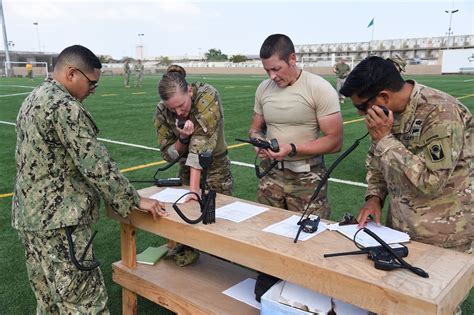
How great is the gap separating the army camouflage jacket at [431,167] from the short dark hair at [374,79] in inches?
4.9

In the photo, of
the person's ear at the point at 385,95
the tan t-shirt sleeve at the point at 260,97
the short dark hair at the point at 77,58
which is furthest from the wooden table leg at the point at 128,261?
the person's ear at the point at 385,95

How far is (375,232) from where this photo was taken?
2.28 m

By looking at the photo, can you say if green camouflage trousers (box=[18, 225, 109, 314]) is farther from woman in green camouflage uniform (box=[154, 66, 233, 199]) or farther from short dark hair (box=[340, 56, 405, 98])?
short dark hair (box=[340, 56, 405, 98])

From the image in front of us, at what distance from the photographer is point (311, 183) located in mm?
3104

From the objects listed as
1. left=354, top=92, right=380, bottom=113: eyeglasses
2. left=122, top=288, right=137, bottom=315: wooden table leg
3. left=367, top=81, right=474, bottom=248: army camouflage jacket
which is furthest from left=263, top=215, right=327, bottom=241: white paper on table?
left=122, top=288, right=137, bottom=315: wooden table leg

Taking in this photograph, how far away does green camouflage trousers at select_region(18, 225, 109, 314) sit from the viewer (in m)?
2.38

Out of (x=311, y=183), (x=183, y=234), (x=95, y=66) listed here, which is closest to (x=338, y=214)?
(x=311, y=183)

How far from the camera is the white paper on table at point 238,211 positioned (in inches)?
103

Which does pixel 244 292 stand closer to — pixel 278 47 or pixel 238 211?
pixel 238 211

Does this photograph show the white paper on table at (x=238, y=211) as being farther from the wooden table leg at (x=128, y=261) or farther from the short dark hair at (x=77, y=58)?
the short dark hair at (x=77, y=58)

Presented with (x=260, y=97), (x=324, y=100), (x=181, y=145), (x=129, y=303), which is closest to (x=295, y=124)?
(x=324, y=100)

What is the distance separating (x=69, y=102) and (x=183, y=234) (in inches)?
36.9

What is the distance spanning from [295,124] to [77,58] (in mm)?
1454

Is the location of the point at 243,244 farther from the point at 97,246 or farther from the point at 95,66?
the point at 97,246
